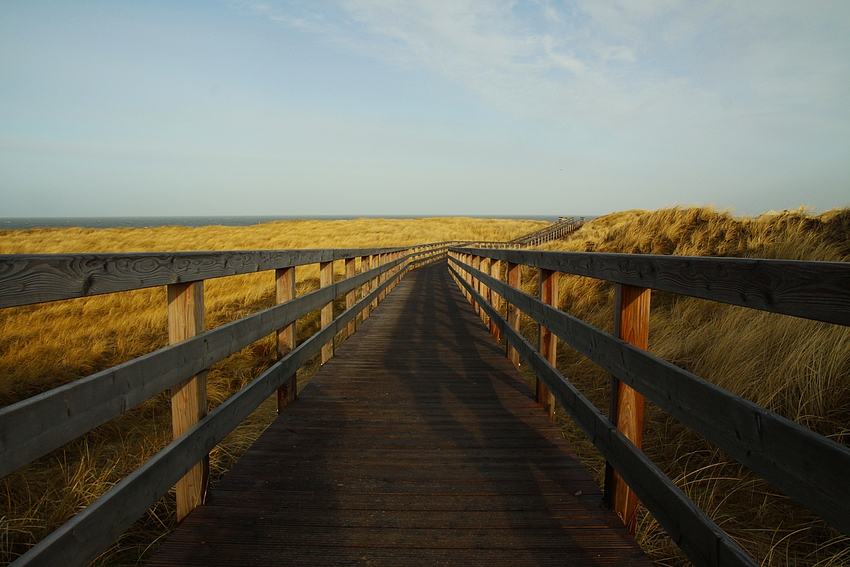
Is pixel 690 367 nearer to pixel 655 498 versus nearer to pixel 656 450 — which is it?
pixel 656 450

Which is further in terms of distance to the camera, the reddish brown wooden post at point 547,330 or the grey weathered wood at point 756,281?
the reddish brown wooden post at point 547,330

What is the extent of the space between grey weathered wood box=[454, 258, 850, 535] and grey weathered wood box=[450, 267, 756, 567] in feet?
0.86

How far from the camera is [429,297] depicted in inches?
496

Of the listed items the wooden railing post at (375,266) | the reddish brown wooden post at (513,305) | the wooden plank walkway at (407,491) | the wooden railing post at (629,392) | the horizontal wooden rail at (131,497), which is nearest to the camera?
the horizontal wooden rail at (131,497)

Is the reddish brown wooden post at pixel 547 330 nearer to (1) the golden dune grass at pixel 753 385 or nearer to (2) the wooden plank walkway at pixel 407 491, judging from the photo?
(2) the wooden plank walkway at pixel 407 491

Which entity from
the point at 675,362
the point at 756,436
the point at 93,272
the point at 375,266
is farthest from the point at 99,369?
the point at 756,436

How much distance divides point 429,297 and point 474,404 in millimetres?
8232

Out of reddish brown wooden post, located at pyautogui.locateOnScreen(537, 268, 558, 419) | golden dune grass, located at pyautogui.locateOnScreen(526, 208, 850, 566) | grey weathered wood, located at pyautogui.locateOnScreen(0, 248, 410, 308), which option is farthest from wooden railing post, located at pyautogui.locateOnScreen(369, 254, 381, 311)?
grey weathered wood, located at pyautogui.locateOnScreen(0, 248, 410, 308)

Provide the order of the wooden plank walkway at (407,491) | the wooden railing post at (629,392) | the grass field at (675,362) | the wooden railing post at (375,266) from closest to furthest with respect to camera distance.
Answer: the wooden plank walkway at (407,491), the wooden railing post at (629,392), the grass field at (675,362), the wooden railing post at (375,266)

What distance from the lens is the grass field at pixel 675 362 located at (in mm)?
2771

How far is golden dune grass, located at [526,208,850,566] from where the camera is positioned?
2.67 m

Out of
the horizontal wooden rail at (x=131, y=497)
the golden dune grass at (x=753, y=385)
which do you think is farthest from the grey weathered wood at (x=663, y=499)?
the horizontal wooden rail at (x=131, y=497)

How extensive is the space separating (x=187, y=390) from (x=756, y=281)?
2.50m

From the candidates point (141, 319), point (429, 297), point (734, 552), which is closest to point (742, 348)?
point (734, 552)
